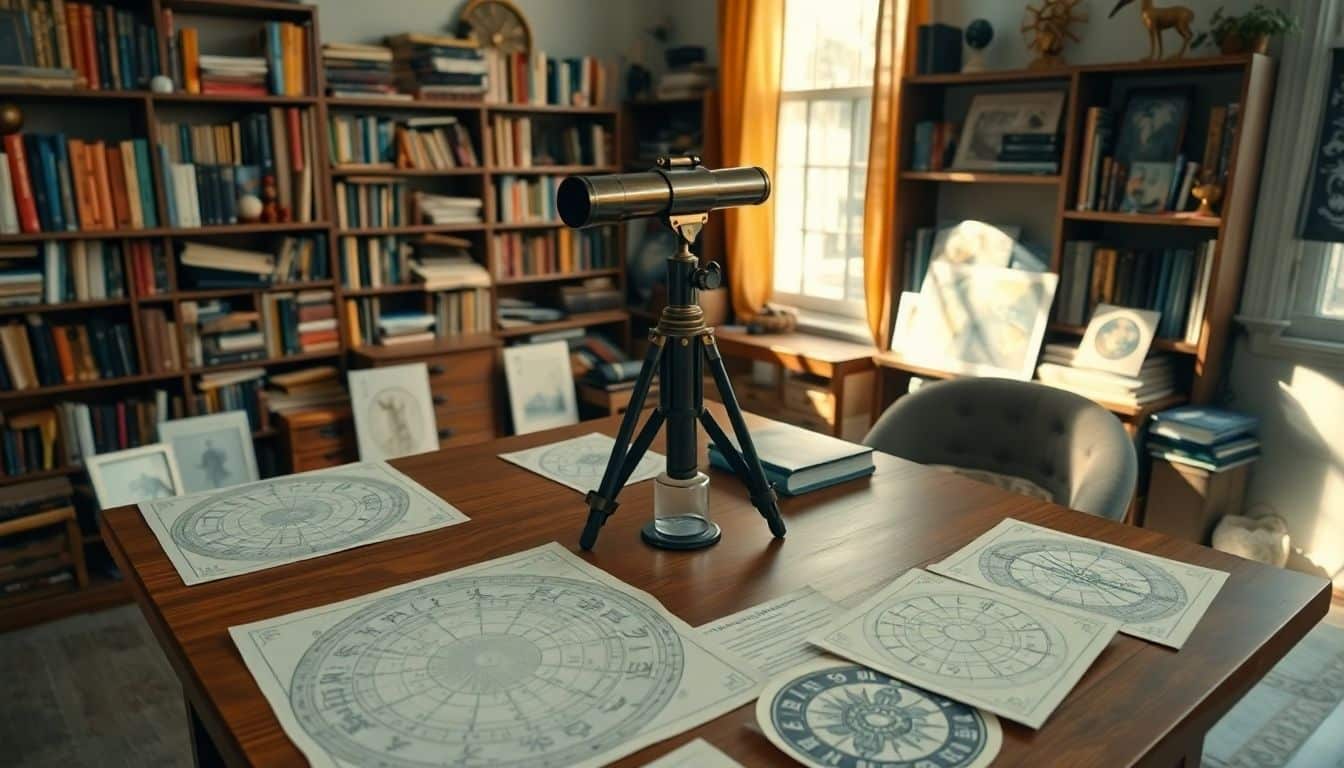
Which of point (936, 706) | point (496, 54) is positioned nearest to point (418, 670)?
point (936, 706)

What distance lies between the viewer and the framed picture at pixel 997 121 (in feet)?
10.3

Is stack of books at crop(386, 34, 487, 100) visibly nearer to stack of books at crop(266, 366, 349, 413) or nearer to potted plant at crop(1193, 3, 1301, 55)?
stack of books at crop(266, 366, 349, 413)

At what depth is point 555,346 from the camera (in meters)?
4.12

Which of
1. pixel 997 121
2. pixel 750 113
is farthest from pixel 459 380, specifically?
pixel 997 121

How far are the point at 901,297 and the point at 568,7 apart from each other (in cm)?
205

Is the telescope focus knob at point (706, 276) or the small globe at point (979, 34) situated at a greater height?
the small globe at point (979, 34)

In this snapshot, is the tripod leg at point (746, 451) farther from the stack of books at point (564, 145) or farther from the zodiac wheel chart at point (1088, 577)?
the stack of books at point (564, 145)

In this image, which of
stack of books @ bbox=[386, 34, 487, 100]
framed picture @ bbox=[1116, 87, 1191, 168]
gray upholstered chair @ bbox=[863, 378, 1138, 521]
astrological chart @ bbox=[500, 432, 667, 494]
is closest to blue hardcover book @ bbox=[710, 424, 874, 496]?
astrological chart @ bbox=[500, 432, 667, 494]

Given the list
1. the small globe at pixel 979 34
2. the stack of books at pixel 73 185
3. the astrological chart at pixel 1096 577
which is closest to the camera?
the astrological chart at pixel 1096 577

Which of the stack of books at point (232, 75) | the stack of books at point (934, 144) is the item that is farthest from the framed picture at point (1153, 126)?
the stack of books at point (232, 75)

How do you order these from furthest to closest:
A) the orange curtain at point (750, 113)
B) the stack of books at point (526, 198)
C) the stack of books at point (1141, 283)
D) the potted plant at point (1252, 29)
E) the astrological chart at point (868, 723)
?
1. the stack of books at point (526, 198)
2. the orange curtain at point (750, 113)
3. the stack of books at point (1141, 283)
4. the potted plant at point (1252, 29)
5. the astrological chart at point (868, 723)

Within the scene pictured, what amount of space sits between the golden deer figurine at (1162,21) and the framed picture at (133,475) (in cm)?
333

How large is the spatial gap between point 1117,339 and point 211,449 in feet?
9.99

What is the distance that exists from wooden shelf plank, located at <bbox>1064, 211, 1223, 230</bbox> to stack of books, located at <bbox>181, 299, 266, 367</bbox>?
2837 millimetres
